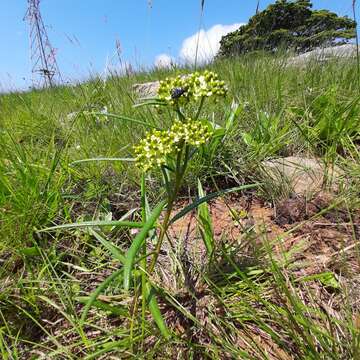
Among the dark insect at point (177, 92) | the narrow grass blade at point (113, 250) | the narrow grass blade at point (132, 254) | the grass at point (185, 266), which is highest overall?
the dark insect at point (177, 92)

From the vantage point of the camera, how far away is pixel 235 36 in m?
19.6

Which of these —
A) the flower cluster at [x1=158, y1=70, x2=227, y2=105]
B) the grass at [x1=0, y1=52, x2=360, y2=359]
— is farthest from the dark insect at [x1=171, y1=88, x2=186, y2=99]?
the grass at [x1=0, y1=52, x2=360, y2=359]

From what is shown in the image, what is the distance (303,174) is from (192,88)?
993 mm

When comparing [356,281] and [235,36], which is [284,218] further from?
[235,36]

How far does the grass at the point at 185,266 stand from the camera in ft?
3.03

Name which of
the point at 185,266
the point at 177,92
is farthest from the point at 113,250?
the point at 177,92

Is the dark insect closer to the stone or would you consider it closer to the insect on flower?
the insect on flower

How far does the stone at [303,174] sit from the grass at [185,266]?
5 centimetres

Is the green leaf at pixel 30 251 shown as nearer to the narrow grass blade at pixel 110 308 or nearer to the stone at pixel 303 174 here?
the narrow grass blade at pixel 110 308

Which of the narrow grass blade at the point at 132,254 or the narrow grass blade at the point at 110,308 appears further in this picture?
the narrow grass blade at the point at 110,308

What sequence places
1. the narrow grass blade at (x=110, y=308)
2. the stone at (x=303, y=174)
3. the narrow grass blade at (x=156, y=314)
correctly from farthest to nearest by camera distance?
the stone at (x=303, y=174)
the narrow grass blade at (x=110, y=308)
the narrow grass blade at (x=156, y=314)

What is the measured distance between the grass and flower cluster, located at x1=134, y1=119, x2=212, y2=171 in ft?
1.02

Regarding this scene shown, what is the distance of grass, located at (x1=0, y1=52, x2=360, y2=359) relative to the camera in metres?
0.92

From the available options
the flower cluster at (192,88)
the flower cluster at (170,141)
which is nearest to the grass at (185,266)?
the flower cluster at (170,141)
